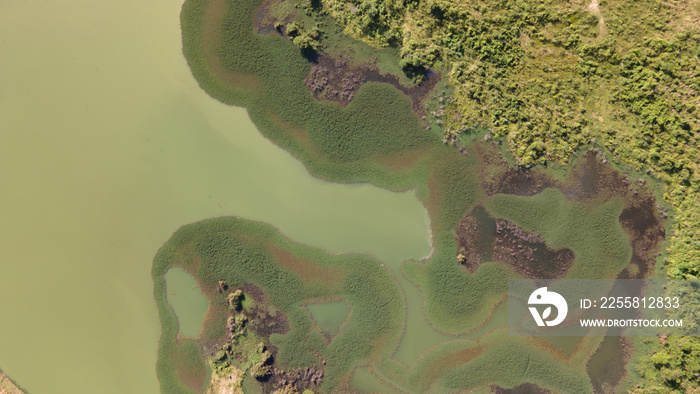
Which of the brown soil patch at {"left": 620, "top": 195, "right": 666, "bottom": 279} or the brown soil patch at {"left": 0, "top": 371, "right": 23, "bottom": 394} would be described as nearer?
the brown soil patch at {"left": 620, "top": 195, "right": 666, "bottom": 279}

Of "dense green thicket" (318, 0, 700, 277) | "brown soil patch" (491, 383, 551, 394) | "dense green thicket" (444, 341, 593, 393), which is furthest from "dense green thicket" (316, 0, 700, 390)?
"brown soil patch" (491, 383, 551, 394)

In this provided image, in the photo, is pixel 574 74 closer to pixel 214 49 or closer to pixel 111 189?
pixel 214 49

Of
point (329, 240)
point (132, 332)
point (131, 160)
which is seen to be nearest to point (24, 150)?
point (131, 160)

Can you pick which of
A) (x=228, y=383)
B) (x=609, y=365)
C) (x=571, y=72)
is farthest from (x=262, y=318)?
(x=571, y=72)

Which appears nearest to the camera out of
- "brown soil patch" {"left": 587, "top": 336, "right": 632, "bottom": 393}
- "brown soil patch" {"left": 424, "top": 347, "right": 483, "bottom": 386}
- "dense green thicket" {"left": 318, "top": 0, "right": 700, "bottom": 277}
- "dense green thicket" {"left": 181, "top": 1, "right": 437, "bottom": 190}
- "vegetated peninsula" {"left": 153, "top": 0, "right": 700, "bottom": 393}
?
"dense green thicket" {"left": 318, "top": 0, "right": 700, "bottom": 277}

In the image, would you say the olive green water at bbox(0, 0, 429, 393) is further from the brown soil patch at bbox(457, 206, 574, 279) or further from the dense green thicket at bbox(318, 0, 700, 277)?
the dense green thicket at bbox(318, 0, 700, 277)
